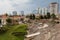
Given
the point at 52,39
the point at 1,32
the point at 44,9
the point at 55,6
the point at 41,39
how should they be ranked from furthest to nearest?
Result: 1. the point at 55,6
2. the point at 44,9
3. the point at 1,32
4. the point at 52,39
5. the point at 41,39

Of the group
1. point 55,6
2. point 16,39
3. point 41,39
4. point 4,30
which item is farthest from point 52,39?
point 55,6

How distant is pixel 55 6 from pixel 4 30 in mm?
50409

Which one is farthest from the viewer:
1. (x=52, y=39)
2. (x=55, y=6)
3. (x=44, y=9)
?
(x=55, y=6)

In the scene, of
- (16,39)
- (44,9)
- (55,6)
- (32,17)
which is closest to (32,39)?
(16,39)

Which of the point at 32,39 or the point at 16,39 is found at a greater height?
the point at 32,39

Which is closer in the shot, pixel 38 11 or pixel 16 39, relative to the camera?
pixel 16 39

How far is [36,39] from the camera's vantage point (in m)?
6.74

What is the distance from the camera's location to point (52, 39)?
718 cm

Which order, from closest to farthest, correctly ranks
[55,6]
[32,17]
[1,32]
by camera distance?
[1,32] < [32,17] < [55,6]

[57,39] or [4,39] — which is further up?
[57,39]

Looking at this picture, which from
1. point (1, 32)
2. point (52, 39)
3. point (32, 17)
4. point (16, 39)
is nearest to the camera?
point (52, 39)

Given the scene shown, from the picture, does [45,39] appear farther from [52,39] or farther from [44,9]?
[44,9]

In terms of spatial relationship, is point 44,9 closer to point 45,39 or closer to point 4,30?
point 4,30

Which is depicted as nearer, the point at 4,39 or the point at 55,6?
the point at 4,39
